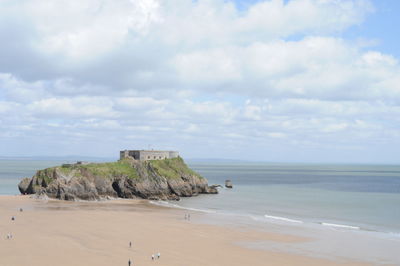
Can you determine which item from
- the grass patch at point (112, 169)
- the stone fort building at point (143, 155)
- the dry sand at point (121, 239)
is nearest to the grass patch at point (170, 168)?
the stone fort building at point (143, 155)

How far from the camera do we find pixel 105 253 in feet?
130

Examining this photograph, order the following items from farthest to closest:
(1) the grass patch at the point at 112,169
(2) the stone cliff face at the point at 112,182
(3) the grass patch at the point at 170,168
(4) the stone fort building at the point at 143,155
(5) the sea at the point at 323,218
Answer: (4) the stone fort building at the point at 143,155 < (3) the grass patch at the point at 170,168 < (1) the grass patch at the point at 112,169 < (2) the stone cliff face at the point at 112,182 < (5) the sea at the point at 323,218

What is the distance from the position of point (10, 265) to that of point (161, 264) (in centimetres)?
1205

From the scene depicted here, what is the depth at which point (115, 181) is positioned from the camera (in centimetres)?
8494

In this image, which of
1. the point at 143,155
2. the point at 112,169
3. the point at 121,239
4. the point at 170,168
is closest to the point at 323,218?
the point at 121,239

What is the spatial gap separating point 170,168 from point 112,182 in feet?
54.8

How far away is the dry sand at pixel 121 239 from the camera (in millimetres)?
37969

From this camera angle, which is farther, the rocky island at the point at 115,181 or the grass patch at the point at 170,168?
the grass patch at the point at 170,168

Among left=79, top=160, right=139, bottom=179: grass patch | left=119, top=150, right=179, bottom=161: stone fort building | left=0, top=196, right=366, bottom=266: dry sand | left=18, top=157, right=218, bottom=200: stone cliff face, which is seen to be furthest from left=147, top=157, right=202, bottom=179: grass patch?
left=0, top=196, right=366, bottom=266: dry sand

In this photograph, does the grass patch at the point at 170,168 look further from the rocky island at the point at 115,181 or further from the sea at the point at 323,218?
the sea at the point at 323,218

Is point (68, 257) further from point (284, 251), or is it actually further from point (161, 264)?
point (284, 251)

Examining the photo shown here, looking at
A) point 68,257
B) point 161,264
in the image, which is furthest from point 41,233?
point 161,264

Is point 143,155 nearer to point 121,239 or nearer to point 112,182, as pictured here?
point 112,182

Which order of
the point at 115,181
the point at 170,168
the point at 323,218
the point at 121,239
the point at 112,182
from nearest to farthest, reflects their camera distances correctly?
the point at 121,239 < the point at 323,218 < the point at 112,182 < the point at 115,181 < the point at 170,168
